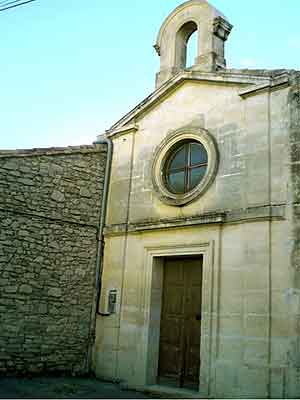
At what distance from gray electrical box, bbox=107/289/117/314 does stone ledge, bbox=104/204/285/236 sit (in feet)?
4.14

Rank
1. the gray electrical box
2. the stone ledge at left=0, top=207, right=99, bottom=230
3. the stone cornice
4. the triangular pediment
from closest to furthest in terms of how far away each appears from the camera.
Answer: the stone cornice, the triangular pediment, the stone ledge at left=0, top=207, right=99, bottom=230, the gray electrical box

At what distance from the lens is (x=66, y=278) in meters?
9.40

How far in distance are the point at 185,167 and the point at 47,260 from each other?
3.35 m

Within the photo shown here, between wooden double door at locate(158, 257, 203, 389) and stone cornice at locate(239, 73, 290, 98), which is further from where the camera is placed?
wooden double door at locate(158, 257, 203, 389)

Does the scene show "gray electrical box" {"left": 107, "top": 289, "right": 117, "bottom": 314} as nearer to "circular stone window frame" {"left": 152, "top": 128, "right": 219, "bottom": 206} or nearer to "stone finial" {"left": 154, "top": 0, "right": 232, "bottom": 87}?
"circular stone window frame" {"left": 152, "top": 128, "right": 219, "bottom": 206}

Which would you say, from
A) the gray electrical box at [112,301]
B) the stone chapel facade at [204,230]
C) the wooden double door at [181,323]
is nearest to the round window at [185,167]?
the stone chapel facade at [204,230]

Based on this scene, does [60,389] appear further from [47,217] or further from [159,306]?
[47,217]

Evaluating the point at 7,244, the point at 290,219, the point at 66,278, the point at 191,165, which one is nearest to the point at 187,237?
the point at 191,165

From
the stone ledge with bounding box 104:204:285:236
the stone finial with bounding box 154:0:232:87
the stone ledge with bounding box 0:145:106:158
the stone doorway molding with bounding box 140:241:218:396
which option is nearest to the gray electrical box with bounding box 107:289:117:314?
the stone doorway molding with bounding box 140:241:218:396

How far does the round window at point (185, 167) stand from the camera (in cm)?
903

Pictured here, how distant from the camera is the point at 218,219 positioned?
8.05 m

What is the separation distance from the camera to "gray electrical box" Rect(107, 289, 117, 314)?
31.3 feet

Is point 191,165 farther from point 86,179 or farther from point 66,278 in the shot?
point 66,278

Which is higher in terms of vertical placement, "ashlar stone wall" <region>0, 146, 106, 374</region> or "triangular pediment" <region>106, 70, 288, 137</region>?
"triangular pediment" <region>106, 70, 288, 137</region>
